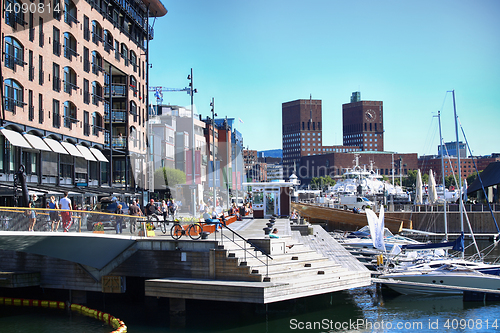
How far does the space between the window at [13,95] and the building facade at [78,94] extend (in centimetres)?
6

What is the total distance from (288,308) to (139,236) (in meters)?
6.57

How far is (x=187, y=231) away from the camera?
62.1 ft

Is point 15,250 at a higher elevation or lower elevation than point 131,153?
lower

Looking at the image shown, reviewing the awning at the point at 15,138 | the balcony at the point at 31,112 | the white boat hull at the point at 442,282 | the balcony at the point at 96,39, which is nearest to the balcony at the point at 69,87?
the balcony at the point at 31,112

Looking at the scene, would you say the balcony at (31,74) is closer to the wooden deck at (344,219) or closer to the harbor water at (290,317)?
the harbor water at (290,317)

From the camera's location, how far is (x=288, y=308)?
768 inches

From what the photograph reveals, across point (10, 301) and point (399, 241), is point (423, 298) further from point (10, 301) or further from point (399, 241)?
point (10, 301)

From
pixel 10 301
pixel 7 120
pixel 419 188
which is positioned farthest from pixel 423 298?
pixel 419 188

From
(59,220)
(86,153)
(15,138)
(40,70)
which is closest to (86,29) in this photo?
(40,70)

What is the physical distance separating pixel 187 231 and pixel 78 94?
80.8 feet

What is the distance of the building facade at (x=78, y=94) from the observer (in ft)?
100.0

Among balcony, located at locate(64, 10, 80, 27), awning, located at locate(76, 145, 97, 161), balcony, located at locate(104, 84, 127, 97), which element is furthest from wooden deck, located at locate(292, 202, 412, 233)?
balcony, located at locate(64, 10, 80, 27)

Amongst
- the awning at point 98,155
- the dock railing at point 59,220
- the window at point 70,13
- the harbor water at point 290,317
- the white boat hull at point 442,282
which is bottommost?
the harbor water at point 290,317

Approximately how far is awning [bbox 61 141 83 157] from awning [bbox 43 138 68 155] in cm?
51
